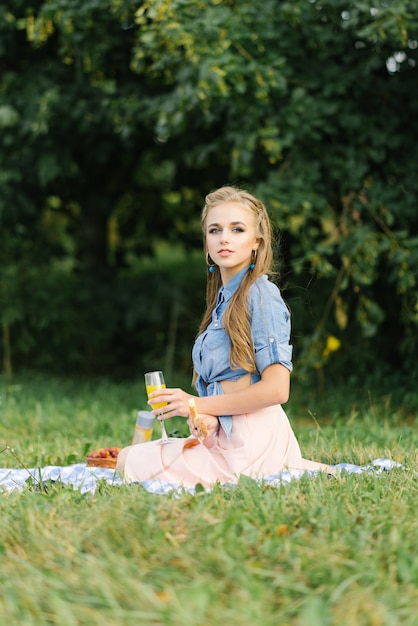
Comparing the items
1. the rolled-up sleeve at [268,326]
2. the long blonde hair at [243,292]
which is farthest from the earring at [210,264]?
the rolled-up sleeve at [268,326]

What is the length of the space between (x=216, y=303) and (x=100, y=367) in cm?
564

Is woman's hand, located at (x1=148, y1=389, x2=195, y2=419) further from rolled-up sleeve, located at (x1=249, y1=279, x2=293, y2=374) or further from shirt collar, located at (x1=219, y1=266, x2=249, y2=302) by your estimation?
shirt collar, located at (x1=219, y1=266, x2=249, y2=302)

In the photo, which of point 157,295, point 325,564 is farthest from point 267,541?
point 157,295

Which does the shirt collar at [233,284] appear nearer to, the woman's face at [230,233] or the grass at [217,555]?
the woman's face at [230,233]

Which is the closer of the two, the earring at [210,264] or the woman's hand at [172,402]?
the woman's hand at [172,402]

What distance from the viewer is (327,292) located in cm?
710

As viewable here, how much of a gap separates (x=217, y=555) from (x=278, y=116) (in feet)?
12.6

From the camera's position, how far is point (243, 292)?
11.4ft

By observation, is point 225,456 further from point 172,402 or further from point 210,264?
point 210,264

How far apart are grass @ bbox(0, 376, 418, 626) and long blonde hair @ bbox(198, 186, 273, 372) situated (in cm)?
50

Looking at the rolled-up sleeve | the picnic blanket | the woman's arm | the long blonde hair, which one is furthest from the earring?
the picnic blanket

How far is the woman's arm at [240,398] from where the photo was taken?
10.8 ft

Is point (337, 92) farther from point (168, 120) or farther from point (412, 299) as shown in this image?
point (412, 299)

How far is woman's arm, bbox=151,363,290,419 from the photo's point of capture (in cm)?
330
